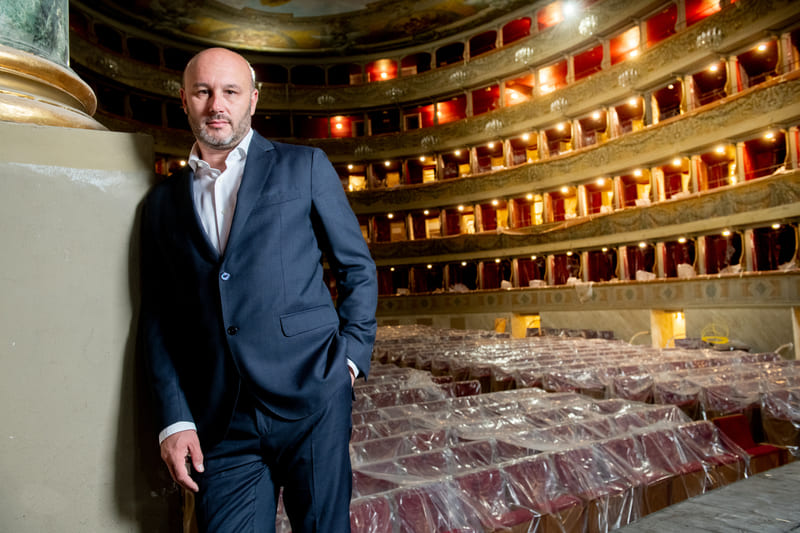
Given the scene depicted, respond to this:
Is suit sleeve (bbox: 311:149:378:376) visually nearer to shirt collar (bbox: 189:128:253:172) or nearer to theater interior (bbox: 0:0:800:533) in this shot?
shirt collar (bbox: 189:128:253:172)

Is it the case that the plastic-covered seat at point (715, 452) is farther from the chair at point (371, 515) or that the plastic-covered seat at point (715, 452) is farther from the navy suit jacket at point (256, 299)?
the navy suit jacket at point (256, 299)

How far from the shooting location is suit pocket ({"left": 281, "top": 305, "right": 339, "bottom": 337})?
1560 mm

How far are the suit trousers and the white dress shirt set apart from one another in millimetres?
→ 203

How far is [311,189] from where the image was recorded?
5.58ft

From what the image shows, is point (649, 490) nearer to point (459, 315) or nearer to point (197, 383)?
point (197, 383)

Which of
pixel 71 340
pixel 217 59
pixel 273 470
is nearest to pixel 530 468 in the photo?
pixel 273 470

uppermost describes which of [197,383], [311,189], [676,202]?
[676,202]

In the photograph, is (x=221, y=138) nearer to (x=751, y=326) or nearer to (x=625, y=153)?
(x=751, y=326)

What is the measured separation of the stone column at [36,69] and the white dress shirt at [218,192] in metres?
0.44

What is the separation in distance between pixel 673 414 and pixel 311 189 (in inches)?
146

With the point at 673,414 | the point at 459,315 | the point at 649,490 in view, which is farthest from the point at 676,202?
the point at 649,490

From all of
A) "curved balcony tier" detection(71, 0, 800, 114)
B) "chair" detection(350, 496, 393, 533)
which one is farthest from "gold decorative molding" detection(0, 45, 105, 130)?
"curved balcony tier" detection(71, 0, 800, 114)

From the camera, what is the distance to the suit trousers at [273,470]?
1.54m

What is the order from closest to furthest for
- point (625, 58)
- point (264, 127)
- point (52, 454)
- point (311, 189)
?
point (52, 454) → point (311, 189) → point (625, 58) → point (264, 127)
